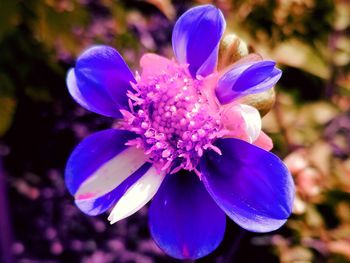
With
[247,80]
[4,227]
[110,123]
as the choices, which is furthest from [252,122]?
[110,123]

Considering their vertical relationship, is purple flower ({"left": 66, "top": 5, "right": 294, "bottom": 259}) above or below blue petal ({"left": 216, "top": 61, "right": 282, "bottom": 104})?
below

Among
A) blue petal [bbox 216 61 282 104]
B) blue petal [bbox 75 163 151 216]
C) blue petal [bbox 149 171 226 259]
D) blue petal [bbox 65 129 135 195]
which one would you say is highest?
blue petal [bbox 216 61 282 104]

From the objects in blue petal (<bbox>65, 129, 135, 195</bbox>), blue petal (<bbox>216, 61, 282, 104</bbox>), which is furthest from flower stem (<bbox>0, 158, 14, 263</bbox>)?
blue petal (<bbox>216, 61, 282, 104</bbox>)

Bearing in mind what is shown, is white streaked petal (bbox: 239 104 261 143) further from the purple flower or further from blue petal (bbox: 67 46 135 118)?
blue petal (bbox: 67 46 135 118)

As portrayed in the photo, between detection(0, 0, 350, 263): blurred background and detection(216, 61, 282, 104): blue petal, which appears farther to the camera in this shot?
detection(0, 0, 350, 263): blurred background

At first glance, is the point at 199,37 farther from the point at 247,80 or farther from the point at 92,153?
the point at 92,153
